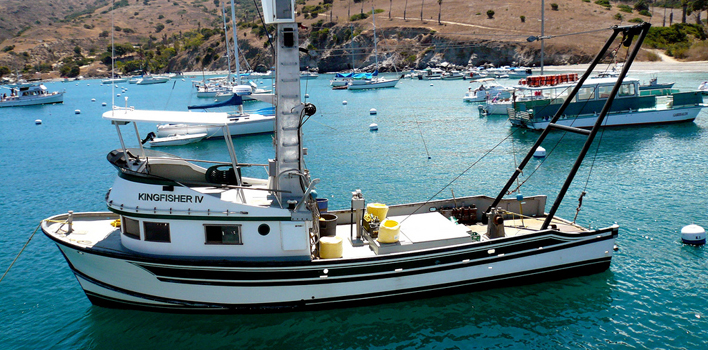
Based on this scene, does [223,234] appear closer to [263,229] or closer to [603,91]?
[263,229]

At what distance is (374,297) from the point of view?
15.5 m

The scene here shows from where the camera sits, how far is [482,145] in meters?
42.7

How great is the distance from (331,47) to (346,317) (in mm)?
153730

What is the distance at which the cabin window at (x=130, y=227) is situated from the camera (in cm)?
1500

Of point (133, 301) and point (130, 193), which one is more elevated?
point (130, 193)

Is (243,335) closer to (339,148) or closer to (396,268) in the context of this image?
(396,268)

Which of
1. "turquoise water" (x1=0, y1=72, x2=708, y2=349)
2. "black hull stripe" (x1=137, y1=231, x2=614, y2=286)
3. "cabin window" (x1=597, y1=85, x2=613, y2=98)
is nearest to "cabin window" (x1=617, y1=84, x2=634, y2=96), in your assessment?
"cabin window" (x1=597, y1=85, x2=613, y2=98)

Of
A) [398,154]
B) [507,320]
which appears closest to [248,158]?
[398,154]

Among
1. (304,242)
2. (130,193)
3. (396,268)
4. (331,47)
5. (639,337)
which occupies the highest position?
(331,47)

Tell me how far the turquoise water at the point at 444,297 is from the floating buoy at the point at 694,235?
48cm

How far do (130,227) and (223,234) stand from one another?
2883 mm

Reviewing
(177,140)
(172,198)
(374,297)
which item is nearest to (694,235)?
(374,297)

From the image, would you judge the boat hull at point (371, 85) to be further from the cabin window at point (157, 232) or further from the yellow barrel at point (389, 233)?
the cabin window at point (157, 232)

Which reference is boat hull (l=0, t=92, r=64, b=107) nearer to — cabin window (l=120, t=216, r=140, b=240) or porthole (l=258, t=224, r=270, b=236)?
cabin window (l=120, t=216, r=140, b=240)
